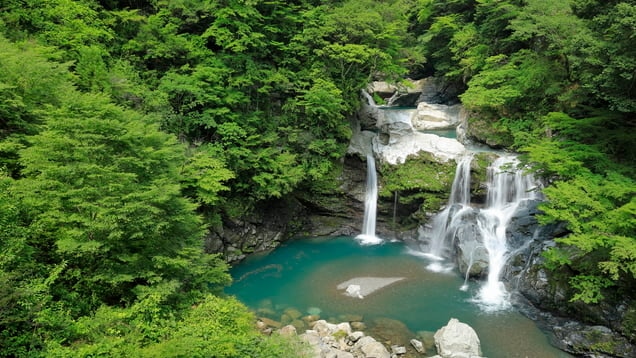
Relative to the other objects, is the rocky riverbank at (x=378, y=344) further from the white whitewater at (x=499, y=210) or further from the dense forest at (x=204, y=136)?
the white whitewater at (x=499, y=210)

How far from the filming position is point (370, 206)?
1866 centimetres

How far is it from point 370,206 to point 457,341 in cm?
928

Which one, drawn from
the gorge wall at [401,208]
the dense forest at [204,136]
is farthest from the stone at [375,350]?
the gorge wall at [401,208]

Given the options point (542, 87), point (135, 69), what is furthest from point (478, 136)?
point (135, 69)

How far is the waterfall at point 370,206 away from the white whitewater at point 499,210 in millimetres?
5115

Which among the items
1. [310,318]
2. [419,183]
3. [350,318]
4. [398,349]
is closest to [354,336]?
[350,318]

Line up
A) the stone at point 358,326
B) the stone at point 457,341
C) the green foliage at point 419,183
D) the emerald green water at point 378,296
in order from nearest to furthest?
1. the stone at point 457,341
2. the emerald green water at point 378,296
3. the stone at point 358,326
4. the green foliage at point 419,183

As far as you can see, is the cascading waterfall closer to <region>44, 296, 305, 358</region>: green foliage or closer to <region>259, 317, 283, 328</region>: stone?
<region>259, 317, 283, 328</region>: stone

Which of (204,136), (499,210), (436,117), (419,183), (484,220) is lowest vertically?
(484,220)

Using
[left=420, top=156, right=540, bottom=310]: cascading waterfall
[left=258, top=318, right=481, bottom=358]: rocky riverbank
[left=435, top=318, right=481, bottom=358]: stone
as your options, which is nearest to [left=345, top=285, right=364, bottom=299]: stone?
[left=258, top=318, right=481, bottom=358]: rocky riverbank

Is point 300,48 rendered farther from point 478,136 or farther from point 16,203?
point 16,203

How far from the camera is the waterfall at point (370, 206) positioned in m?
18.3

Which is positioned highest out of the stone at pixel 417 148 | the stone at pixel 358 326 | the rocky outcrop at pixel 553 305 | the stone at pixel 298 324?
the stone at pixel 417 148

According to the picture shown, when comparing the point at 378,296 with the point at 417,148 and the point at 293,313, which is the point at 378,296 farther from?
the point at 417,148
